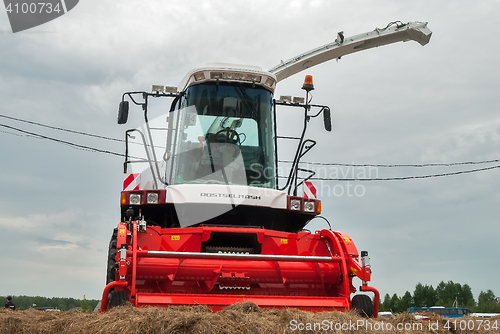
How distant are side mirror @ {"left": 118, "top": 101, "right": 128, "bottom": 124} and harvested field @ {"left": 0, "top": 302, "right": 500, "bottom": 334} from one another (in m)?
3.48

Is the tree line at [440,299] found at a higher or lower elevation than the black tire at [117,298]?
lower

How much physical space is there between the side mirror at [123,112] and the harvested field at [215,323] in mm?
3478

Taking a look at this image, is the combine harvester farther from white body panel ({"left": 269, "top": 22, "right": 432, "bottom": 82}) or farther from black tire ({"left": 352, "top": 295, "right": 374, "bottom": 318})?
white body panel ({"left": 269, "top": 22, "right": 432, "bottom": 82})

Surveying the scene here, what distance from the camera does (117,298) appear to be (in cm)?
506

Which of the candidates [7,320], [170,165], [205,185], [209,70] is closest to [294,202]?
[205,185]

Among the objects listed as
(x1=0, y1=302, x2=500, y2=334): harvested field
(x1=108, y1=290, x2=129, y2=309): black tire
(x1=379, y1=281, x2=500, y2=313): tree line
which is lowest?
(x1=379, y1=281, x2=500, y2=313): tree line

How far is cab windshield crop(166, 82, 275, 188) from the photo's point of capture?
278 inches

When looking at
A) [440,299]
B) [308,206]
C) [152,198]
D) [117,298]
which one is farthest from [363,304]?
[440,299]

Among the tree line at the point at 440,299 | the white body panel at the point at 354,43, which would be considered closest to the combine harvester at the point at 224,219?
the white body panel at the point at 354,43

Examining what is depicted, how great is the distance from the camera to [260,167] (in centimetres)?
728

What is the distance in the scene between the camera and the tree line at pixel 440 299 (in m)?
79.6

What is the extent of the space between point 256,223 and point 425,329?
2.95m

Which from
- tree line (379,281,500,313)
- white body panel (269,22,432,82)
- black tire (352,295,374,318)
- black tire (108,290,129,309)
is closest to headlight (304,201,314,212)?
black tire (352,295,374,318)

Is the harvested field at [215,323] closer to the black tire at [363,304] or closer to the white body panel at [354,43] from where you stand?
the black tire at [363,304]
